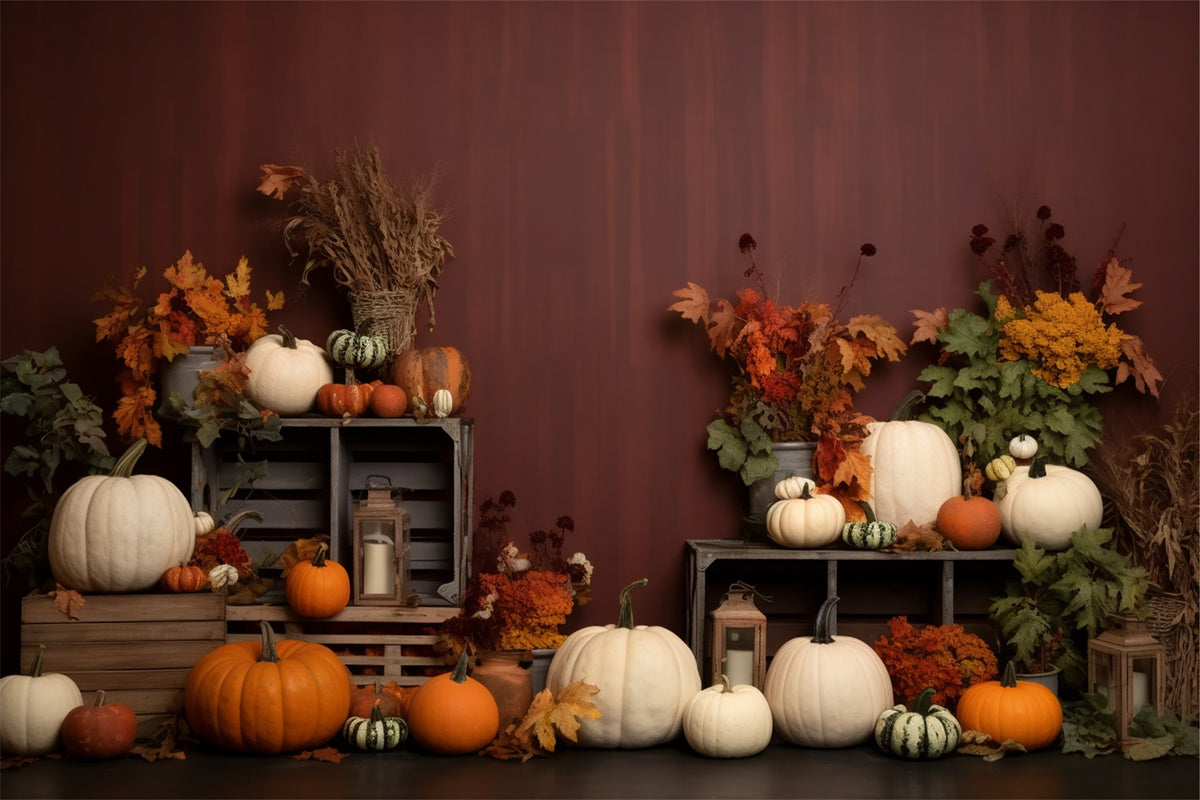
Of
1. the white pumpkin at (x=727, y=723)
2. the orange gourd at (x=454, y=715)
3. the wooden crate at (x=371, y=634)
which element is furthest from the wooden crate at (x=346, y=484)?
the white pumpkin at (x=727, y=723)

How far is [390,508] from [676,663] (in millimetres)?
1025

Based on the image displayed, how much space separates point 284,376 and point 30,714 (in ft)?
3.90

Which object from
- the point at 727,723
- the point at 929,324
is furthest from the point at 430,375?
the point at 929,324

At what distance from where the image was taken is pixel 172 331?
373 cm

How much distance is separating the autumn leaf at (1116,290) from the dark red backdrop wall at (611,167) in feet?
0.59

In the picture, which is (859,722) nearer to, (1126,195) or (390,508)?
(390,508)

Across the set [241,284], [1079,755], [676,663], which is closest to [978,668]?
[1079,755]

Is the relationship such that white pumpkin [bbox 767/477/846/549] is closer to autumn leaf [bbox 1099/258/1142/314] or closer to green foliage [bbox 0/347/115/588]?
autumn leaf [bbox 1099/258/1142/314]

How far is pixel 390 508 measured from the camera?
11.7 ft

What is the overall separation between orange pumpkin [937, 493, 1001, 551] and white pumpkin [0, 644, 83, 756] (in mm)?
2650

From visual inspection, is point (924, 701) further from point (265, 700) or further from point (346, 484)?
point (346, 484)

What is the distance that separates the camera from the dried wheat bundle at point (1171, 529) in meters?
3.31

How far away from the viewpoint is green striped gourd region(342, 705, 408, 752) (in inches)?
124

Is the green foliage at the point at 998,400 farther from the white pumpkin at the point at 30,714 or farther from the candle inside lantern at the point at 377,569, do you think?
the white pumpkin at the point at 30,714
